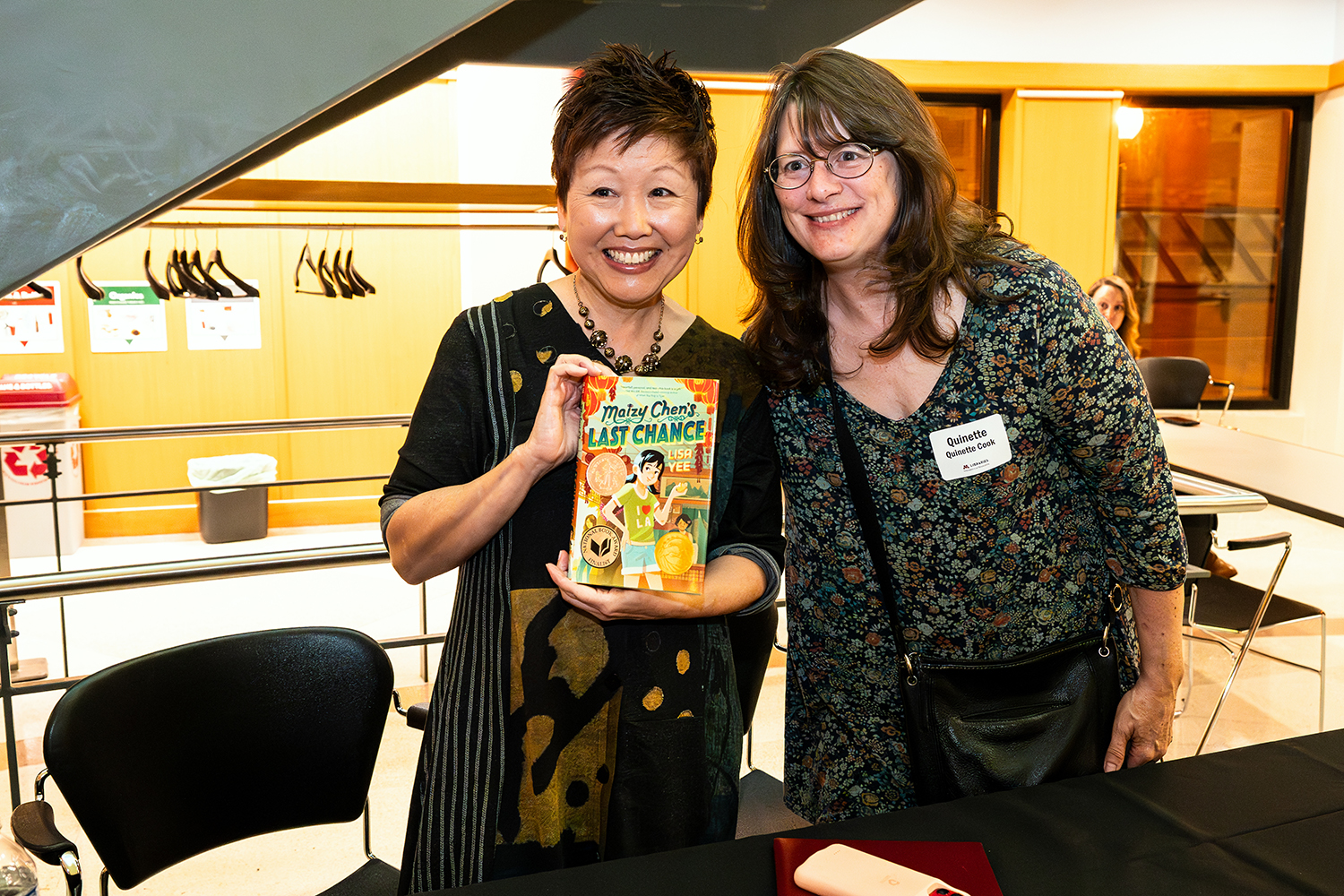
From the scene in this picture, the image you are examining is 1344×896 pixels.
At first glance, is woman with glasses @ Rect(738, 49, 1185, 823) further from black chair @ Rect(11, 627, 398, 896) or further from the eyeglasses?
black chair @ Rect(11, 627, 398, 896)

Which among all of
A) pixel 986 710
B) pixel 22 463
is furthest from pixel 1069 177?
pixel 22 463

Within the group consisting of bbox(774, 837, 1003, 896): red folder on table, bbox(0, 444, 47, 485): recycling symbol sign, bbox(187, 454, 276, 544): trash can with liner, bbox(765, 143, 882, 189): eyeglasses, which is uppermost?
bbox(765, 143, 882, 189): eyeglasses

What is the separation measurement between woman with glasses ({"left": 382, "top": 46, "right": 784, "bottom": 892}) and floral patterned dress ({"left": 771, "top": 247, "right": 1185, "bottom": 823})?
0.70 feet

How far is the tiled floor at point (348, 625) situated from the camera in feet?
9.43

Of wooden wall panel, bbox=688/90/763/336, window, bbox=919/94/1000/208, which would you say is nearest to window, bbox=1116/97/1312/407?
window, bbox=919/94/1000/208

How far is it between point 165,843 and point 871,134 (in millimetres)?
1593

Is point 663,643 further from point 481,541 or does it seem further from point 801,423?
point 801,423

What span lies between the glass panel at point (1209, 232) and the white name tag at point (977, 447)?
7.52m

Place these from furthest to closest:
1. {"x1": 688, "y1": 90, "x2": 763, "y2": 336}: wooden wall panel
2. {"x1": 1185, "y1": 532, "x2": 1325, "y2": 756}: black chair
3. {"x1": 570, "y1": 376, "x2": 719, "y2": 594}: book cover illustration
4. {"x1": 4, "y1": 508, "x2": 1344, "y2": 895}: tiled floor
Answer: {"x1": 688, "y1": 90, "x2": 763, "y2": 336}: wooden wall panel → {"x1": 1185, "y1": 532, "x2": 1325, "y2": 756}: black chair → {"x1": 4, "y1": 508, "x2": 1344, "y2": 895}: tiled floor → {"x1": 570, "y1": 376, "x2": 719, "y2": 594}: book cover illustration

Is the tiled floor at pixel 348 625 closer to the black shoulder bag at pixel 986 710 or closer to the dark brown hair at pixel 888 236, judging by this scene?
the black shoulder bag at pixel 986 710

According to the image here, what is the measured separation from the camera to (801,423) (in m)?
1.50

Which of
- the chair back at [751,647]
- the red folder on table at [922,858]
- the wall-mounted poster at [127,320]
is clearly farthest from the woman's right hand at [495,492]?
the wall-mounted poster at [127,320]

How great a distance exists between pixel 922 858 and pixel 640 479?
53 centimetres

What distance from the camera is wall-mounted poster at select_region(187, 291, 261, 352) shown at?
21.5 ft
